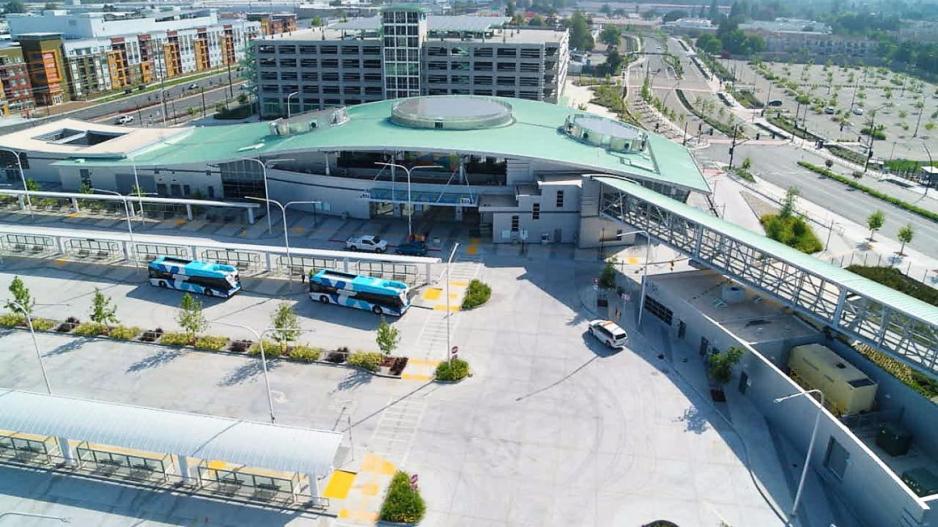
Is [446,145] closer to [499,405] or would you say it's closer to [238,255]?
[238,255]

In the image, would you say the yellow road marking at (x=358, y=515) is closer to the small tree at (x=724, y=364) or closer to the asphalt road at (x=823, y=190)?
the small tree at (x=724, y=364)

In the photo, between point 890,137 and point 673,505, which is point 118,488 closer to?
point 673,505

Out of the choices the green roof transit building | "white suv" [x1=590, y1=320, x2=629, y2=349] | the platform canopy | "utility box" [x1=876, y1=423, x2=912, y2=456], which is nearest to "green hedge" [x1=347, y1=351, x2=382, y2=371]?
the platform canopy

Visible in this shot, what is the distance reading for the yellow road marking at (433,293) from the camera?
55000mm

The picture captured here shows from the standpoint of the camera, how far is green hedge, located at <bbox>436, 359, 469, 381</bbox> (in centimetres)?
4353

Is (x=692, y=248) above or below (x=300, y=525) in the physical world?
above

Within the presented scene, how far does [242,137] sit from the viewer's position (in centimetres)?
7788

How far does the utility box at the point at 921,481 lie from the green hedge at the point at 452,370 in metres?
25.1

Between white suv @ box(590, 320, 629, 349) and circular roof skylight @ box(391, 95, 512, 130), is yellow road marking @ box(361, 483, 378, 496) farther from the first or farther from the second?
circular roof skylight @ box(391, 95, 512, 130)

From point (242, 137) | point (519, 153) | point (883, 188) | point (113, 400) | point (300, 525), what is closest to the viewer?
point (300, 525)

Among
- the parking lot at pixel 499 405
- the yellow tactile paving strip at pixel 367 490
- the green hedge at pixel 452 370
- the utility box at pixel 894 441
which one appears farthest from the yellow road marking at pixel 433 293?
the utility box at pixel 894 441

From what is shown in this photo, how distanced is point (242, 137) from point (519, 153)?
3428 centimetres

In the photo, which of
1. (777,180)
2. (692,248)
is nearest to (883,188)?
(777,180)

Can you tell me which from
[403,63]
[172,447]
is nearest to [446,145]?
[172,447]
